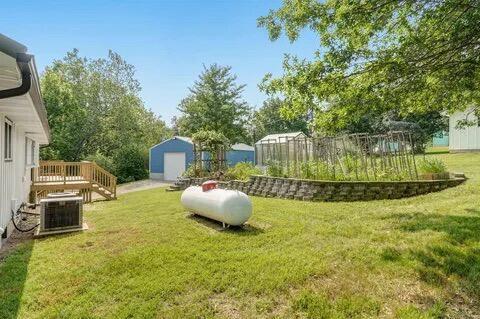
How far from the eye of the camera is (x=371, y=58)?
5.71 metres

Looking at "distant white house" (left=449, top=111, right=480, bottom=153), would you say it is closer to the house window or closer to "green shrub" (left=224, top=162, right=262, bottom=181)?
"green shrub" (left=224, top=162, right=262, bottom=181)

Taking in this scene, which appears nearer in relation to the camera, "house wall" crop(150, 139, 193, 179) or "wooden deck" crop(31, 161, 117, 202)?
"wooden deck" crop(31, 161, 117, 202)

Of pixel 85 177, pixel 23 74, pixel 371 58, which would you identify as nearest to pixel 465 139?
pixel 371 58

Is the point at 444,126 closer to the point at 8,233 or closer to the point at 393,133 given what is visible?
the point at 393,133

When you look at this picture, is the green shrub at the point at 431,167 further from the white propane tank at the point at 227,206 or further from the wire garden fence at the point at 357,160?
the white propane tank at the point at 227,206

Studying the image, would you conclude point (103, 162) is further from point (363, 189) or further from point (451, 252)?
point (451, 252)

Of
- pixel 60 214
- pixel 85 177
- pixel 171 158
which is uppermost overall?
pixel 171 158

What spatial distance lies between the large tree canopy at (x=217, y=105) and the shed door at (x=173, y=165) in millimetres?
5364

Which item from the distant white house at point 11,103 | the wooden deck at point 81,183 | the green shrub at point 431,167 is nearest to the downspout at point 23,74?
the distant white house at point 11,103

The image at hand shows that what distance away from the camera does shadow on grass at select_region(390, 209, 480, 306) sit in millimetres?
4059

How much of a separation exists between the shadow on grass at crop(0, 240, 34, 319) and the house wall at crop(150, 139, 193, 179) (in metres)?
18.9

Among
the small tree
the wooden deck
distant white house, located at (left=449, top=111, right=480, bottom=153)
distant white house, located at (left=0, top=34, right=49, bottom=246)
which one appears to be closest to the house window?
distant white house, located at (left=0, top=34, right=49, bottom=246)

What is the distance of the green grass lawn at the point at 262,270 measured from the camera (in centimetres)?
365

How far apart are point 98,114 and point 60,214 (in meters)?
23.8
